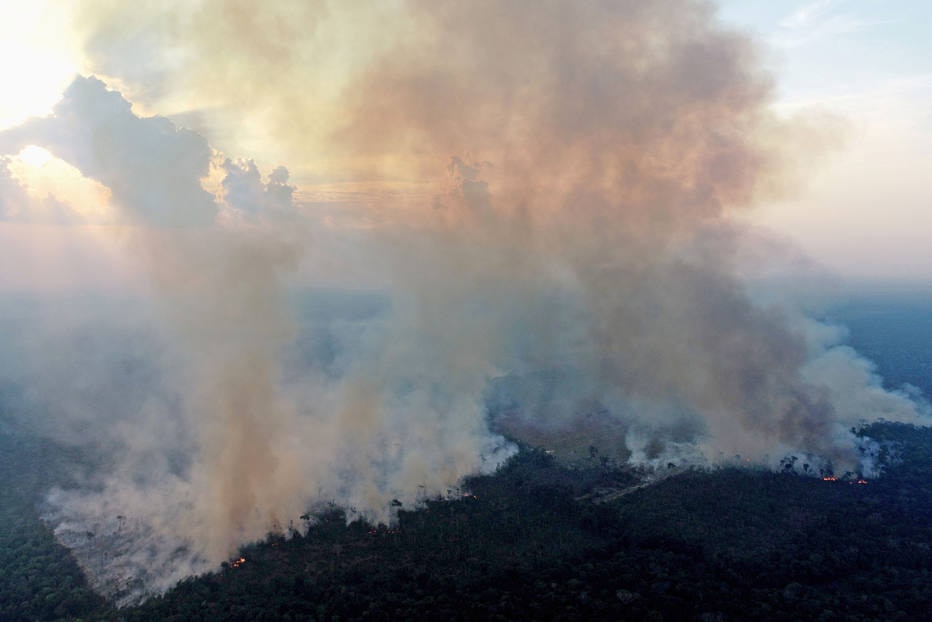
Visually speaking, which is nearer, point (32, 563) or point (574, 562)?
point (574, 562)

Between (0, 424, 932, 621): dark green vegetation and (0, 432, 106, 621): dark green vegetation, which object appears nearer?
(0, 424, 932, 621): dark green vegetation

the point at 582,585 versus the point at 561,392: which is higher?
the point at 561,392

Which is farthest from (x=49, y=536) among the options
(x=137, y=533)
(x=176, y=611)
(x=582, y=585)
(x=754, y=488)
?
(x=754, y=488)

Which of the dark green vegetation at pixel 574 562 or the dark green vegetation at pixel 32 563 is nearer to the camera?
the dark green vegetation at pixel 574 562

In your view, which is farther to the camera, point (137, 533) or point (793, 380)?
point (793, 380)

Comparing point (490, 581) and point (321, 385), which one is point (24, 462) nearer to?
point (321, 385)

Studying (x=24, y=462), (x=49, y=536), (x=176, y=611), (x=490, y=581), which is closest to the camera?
(x=176, y=611)

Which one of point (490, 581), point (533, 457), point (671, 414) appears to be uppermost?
point (671, 414)

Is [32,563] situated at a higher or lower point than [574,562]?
lower
